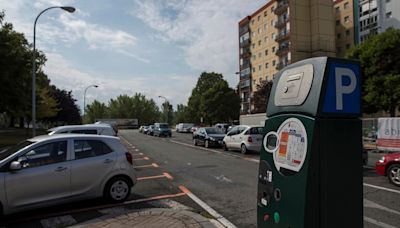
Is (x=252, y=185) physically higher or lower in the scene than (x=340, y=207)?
lower

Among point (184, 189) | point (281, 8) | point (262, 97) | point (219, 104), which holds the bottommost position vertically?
point (184, 189)

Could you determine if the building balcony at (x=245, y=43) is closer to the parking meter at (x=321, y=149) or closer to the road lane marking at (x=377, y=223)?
the road lane marking at (x=377, y=223)

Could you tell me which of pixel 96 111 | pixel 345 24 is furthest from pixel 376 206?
pixel 96 111

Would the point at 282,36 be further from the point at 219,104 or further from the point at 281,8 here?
the point at 219,104

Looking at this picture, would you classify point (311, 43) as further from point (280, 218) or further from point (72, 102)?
point (280, 218)

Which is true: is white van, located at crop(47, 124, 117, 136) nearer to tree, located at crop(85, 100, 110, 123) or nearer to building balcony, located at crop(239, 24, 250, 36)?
building balcony, located at crop(239, 24, 250, 36)

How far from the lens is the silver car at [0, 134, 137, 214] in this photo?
6590 millimetres

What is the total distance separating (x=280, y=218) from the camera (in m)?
3.13

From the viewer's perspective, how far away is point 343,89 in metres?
2.91

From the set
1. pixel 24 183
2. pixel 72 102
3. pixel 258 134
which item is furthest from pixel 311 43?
pixel 24 183

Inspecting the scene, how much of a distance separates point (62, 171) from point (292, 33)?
62.7m

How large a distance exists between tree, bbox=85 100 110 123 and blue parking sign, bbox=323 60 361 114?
130080mm

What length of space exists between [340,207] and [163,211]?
169 inches

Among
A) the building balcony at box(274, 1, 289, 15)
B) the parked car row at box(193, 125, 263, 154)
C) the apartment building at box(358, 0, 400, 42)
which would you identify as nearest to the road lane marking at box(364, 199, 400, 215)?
the parked car row at box(193, 125, 263, 154)
